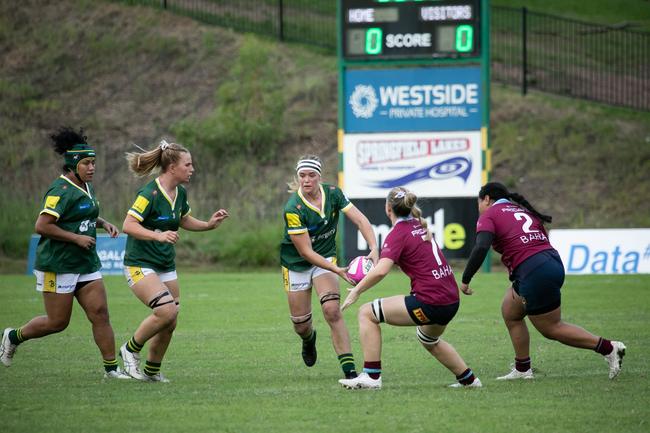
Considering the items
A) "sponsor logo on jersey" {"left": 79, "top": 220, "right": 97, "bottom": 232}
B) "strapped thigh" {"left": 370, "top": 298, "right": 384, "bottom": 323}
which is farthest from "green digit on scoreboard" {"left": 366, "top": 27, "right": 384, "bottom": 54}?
"strapped thigh" {"left": 370, "top": 298, "right": 384, "bottom": 323}

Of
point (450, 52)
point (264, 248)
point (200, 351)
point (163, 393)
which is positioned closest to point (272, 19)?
point (264, 248)

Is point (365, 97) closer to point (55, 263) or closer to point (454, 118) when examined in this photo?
point (454, 118)

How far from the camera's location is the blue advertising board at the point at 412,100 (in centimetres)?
2170

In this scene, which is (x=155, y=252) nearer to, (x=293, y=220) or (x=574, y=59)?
(x=293, y=220)

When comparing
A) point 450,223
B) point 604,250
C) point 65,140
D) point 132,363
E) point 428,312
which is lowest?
point 604,250

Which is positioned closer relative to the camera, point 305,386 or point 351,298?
point 351,298

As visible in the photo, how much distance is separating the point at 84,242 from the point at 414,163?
44.0 feet

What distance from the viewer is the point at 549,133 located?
27938 millimetres

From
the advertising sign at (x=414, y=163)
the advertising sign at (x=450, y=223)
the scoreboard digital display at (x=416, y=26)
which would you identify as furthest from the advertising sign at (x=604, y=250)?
the scoreboard digital display at (x=416, y=26)

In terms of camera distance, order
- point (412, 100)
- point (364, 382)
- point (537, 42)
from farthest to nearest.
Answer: point (537, 42) → point (412, 100) → point (364, 382)

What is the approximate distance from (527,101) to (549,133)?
149 cm

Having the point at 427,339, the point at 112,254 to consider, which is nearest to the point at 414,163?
the point at 112,254

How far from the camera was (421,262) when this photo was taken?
8.18 meters

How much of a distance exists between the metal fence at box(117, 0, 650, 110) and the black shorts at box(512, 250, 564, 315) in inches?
801
